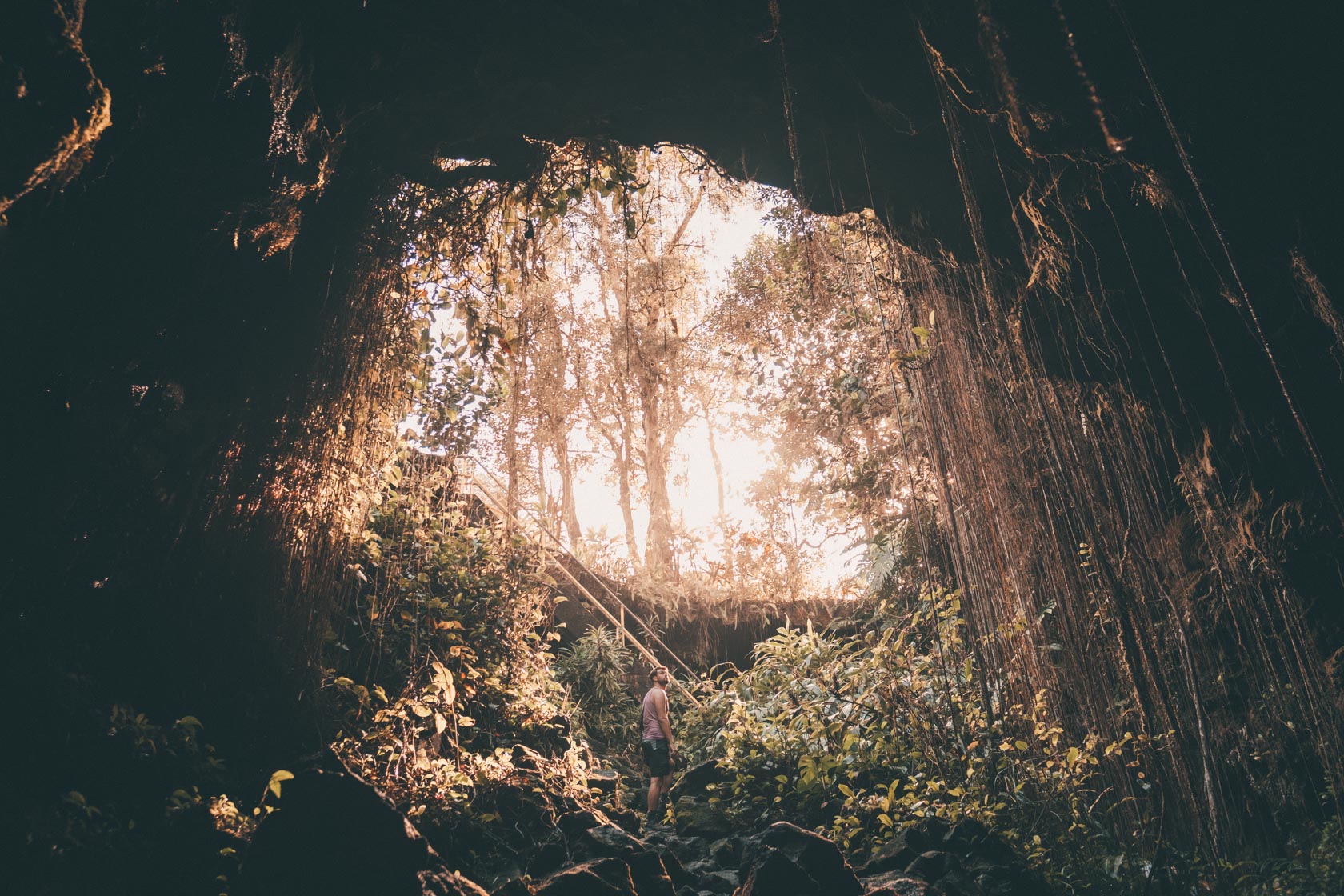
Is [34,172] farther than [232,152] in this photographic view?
No

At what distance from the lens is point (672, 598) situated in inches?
327

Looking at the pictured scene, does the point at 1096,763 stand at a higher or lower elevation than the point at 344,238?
lower

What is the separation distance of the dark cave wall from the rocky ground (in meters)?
0.76

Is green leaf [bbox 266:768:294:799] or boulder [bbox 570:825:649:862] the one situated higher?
green leaf [bbox 266:768:294:799]

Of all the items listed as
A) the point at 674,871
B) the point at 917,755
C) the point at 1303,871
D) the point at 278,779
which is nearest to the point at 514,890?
the point at 674,871

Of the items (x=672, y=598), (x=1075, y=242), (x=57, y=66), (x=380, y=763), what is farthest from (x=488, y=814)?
(x=672, y=598)

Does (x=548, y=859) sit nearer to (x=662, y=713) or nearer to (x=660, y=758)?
(x=660, y=758)

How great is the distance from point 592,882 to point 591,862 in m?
0.16

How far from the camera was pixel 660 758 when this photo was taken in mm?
5141

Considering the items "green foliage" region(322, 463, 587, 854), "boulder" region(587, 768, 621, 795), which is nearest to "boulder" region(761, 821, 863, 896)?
"green foliage" region(322, 463, 587, 854)

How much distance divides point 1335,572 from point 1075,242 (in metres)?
1.82

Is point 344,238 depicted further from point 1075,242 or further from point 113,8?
point 1075,242

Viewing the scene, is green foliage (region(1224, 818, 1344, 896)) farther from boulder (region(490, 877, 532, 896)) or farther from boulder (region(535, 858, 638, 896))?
boulder (region(490, 877, 532, 896))

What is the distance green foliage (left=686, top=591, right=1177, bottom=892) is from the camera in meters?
3.00
